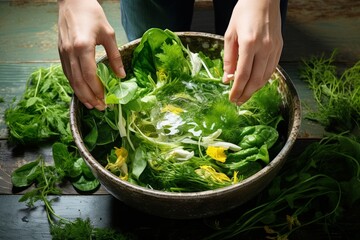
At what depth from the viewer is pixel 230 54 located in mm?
865

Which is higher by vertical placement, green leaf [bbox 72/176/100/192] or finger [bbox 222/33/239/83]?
finger [bbox 222/33/239/83]

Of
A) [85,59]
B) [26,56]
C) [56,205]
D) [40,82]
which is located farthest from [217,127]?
[26,56]

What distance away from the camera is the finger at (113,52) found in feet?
2.81

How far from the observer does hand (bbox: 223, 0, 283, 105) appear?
0.80 meters

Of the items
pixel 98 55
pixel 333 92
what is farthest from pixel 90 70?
pixel 333 92

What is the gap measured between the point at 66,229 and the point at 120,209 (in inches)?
5.0

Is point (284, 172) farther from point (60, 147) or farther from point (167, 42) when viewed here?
point (60, 147)

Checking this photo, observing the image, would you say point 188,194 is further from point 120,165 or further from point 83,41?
point 83,41

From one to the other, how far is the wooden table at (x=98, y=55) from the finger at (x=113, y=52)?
32 cm

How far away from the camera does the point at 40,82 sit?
4.14 ft

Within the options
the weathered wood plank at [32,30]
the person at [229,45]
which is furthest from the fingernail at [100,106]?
the weathered wood plank at [32,30]

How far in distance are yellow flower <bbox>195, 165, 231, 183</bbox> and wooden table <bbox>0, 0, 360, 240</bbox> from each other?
0.17 meters

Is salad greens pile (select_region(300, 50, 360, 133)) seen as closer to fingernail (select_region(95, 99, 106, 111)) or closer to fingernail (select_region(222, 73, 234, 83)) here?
fingernail (select_region(222, 73, 234, 83))

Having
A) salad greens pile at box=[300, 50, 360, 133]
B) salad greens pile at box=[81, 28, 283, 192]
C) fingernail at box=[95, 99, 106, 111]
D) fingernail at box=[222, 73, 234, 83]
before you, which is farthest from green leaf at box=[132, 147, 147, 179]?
salad greens pile at box=[300, 50, 360, 133]
